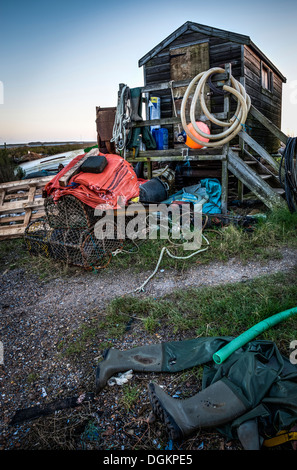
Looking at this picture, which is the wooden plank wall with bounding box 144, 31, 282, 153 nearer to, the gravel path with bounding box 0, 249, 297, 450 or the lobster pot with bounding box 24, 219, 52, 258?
the lobster pot with bounding box 24, 219, 52, 258

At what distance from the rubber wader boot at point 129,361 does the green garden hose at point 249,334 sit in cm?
50

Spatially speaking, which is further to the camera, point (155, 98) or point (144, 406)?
point (155, 98)

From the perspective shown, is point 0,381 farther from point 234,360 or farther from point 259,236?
point 259,236

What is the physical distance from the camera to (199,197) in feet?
19.9

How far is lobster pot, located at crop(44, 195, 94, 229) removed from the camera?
177 inches

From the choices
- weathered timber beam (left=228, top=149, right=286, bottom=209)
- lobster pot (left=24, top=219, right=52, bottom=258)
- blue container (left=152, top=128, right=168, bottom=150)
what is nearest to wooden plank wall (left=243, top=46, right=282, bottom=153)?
blue container (left=152, top=128, right=168, bottom=150)

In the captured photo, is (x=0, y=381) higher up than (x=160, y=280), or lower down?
lower down

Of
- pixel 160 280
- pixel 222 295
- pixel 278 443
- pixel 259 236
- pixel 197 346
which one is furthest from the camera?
pixel 259 236

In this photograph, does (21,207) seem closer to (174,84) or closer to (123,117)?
(123,117)

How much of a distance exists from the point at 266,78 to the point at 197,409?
40.1ft

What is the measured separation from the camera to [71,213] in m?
4.60

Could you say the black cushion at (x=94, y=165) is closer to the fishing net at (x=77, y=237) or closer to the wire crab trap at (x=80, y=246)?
the fishing net at (x=77, y=237)

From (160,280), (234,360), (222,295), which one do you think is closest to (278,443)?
(234,360)
